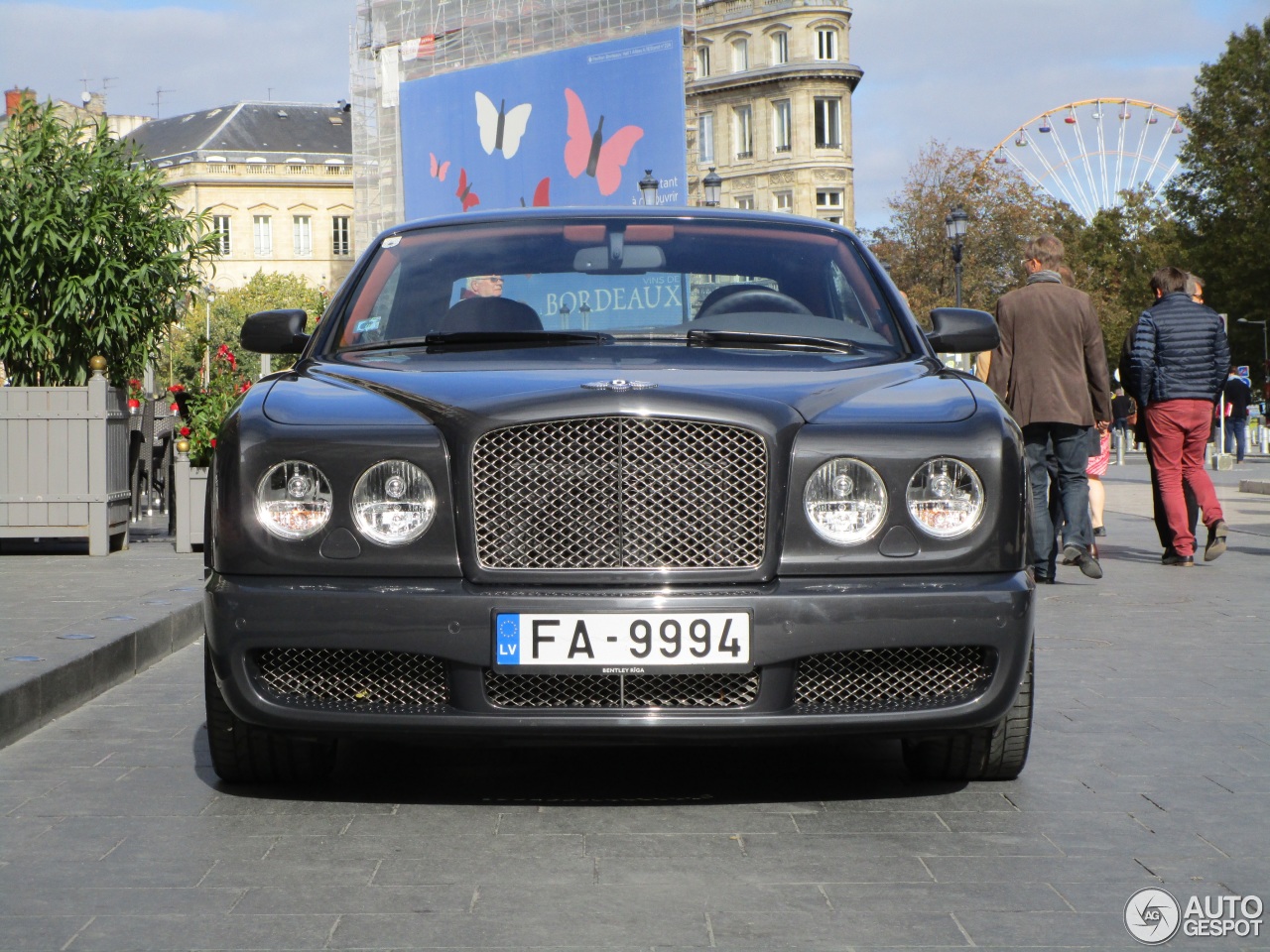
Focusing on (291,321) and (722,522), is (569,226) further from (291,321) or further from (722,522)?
(722,522)

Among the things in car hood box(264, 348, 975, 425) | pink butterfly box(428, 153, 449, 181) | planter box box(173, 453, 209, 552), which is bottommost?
planter box box(173, 453, 209, 552)

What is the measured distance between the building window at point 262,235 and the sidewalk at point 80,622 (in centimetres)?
9013

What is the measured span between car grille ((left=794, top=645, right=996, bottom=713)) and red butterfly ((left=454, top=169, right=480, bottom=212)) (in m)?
38.2

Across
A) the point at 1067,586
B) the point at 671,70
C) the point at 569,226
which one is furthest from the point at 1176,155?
the point at 569,226

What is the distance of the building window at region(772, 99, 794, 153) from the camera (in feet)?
282

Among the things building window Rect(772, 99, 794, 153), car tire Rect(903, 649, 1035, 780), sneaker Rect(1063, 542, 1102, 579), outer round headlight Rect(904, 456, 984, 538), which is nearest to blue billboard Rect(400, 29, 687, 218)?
sneaker Rect(1063, 542, 1102, 579)

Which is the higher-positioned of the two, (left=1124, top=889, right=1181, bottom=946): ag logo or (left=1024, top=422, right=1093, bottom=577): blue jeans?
(left=1024, top=422, right=1093, bottom=577): blue jeans

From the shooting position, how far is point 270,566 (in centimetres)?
432

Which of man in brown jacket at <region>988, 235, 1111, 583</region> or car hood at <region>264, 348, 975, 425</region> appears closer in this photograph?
car hood at <region>264, 348, 975, 425</region>

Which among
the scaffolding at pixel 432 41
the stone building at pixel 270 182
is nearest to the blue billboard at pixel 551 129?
the scaffolding at pixel 432 41

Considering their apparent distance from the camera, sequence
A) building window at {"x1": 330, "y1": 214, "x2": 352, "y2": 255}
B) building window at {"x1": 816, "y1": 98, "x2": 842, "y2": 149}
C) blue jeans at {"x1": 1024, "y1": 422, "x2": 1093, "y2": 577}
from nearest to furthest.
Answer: blue jeans at {"x1": 1024, "y1": 422, "x2": 1093, "y2": 577} < building window at {"x1": 816, "y1": 98, "x2": 842, "y2": 149} < building window at {"x1": 330, "y1": 214, "x2": 352, "y2": 255}

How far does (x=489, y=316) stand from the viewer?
5.30 metres

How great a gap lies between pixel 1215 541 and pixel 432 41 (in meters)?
37.1

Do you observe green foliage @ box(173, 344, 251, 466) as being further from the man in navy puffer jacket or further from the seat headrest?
the seat headrest
